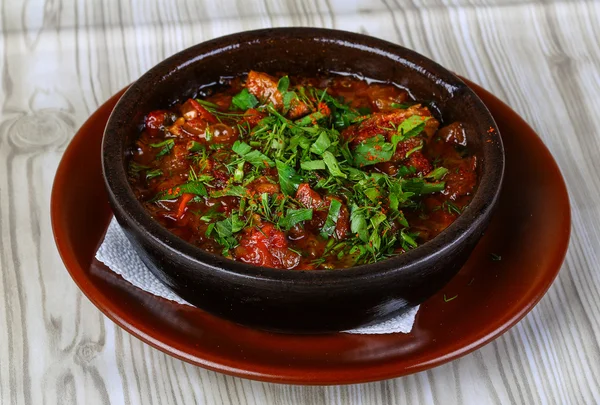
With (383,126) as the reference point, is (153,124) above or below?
above

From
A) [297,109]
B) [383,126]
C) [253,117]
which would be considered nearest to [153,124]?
[253,117]

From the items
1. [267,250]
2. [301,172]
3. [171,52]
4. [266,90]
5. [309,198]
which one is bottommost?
[267,250]

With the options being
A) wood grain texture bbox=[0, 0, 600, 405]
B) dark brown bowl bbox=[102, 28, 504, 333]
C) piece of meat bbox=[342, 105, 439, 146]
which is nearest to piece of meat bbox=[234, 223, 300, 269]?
dark brown bowl bbox=[102, 28, 504, 333]

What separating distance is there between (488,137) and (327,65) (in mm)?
889

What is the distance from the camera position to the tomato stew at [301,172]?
10.0 feet

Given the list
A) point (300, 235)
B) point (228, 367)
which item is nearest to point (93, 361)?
point (228, 367)

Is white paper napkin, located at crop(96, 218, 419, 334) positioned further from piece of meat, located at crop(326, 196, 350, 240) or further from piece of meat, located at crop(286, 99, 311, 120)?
piece of meat, located at crop(286, 99, 311, 120)

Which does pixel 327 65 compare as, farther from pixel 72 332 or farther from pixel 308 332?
pixel 72 332

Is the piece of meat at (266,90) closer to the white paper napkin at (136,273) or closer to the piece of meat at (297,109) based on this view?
the piece of meat at (297,109)

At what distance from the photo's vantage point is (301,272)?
110 inches

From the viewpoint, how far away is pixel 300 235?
3.09m

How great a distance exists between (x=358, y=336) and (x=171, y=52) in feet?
7.94

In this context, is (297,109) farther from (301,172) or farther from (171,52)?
(171,52)

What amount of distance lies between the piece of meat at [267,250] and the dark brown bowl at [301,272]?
0.52 feet
